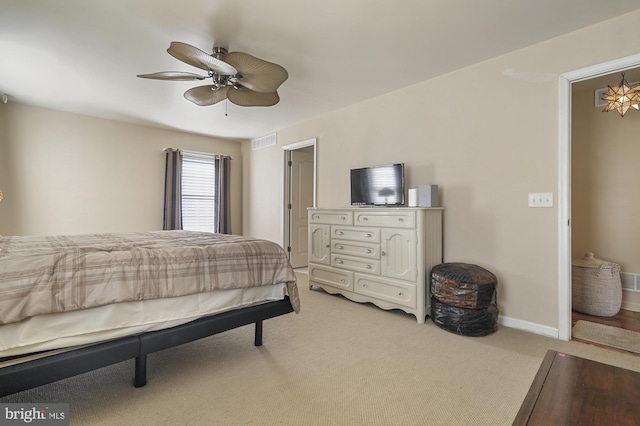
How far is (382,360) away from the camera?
211 cm

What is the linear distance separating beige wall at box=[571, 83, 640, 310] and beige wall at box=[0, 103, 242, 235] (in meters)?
5.95

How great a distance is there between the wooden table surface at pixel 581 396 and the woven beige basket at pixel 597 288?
262 cm

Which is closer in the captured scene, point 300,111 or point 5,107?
point 5,107

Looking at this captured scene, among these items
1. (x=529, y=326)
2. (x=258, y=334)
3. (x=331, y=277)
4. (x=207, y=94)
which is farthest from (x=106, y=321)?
(x=529, y=326)

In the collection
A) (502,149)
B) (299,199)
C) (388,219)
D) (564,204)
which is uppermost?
(502,149)

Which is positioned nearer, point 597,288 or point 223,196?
point 597,288

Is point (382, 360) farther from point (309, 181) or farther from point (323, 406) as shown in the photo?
point (309, 181)

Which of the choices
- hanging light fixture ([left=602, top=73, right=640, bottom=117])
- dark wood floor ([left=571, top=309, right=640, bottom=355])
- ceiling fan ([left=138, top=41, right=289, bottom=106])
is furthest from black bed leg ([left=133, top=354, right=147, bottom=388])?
hanging light fixture ([left=602, top=73, right=640, bottom=117])

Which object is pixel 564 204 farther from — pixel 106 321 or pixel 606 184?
pixel 106 321

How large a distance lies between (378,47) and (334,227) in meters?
1.98

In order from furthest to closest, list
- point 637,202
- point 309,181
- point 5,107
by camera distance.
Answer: point 309,181 → point 5,107 → point 637,202

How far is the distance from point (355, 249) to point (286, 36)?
2220 mm

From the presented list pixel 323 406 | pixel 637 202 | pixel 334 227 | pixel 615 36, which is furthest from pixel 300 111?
pixel 637 202

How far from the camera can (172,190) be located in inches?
207
